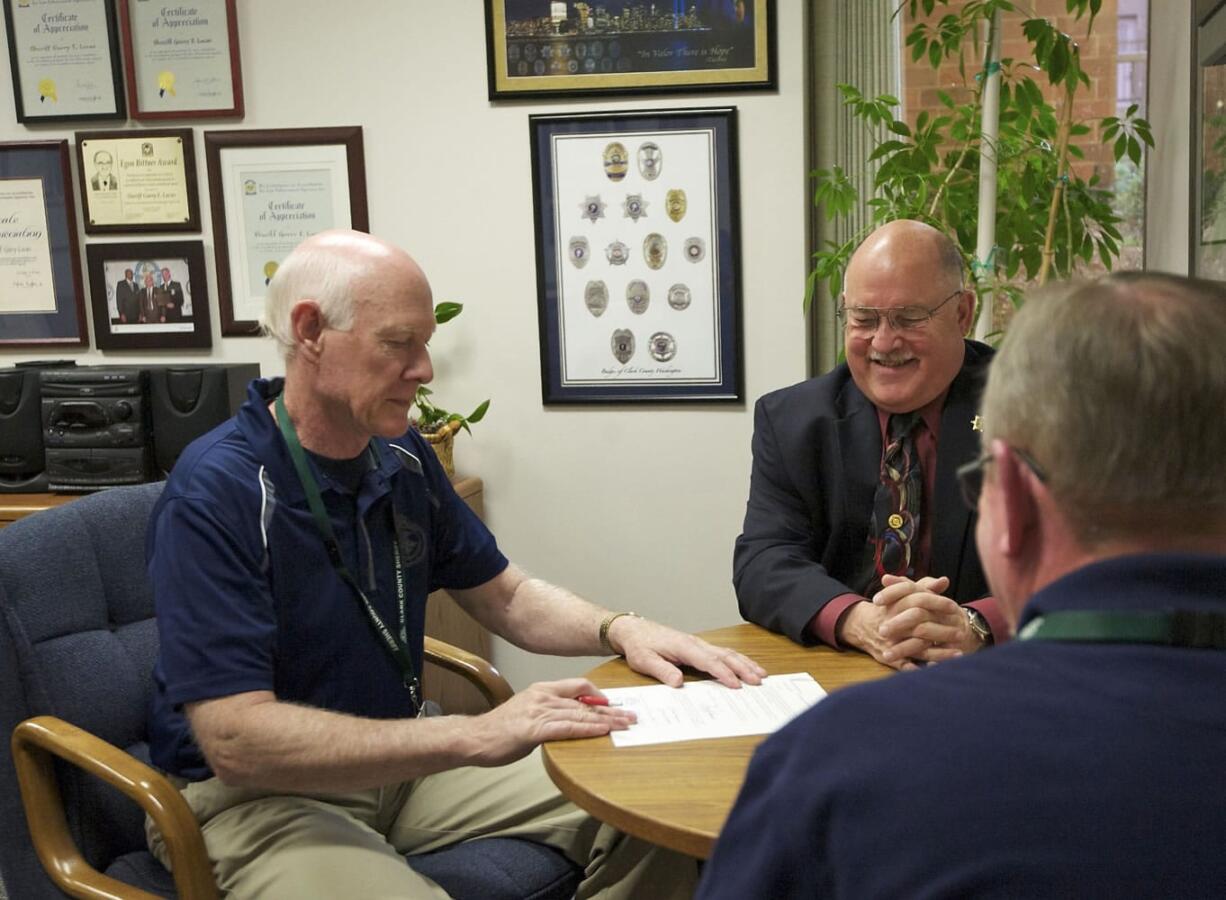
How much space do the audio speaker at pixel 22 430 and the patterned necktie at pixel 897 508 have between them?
2.40 metres

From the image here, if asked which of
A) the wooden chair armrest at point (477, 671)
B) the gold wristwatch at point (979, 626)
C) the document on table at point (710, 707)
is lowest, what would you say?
the wooden chair armrest at point (477, 671)

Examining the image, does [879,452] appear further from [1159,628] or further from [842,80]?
[842,80]

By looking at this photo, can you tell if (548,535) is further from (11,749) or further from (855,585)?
(11,749)

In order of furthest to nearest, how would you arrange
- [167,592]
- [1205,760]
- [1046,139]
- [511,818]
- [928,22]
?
[928,22], [1046,139], [511,818], [167,592], [1205,760]

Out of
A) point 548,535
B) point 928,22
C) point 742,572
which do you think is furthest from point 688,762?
point 928,22

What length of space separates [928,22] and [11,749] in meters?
3.46

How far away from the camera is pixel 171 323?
360 cm

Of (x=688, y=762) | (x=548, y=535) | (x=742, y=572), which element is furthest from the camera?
(x=548, y=535)

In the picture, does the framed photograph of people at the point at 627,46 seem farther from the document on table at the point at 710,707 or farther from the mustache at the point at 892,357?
the document on table at the point at 710,707

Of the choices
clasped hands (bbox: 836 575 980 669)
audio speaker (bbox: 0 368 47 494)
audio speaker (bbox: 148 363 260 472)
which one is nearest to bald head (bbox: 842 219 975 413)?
clasped hands (bbox: 836 575 980 669)

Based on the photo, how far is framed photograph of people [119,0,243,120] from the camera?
135 inches

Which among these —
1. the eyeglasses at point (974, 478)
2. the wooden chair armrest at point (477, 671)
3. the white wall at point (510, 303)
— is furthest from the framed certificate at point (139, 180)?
the eyeglasses at point (974, 478)

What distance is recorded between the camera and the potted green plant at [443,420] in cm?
326

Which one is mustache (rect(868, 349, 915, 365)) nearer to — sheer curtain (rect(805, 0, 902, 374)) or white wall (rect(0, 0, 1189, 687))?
white wall (rect(0, 0, 1189, 687))
